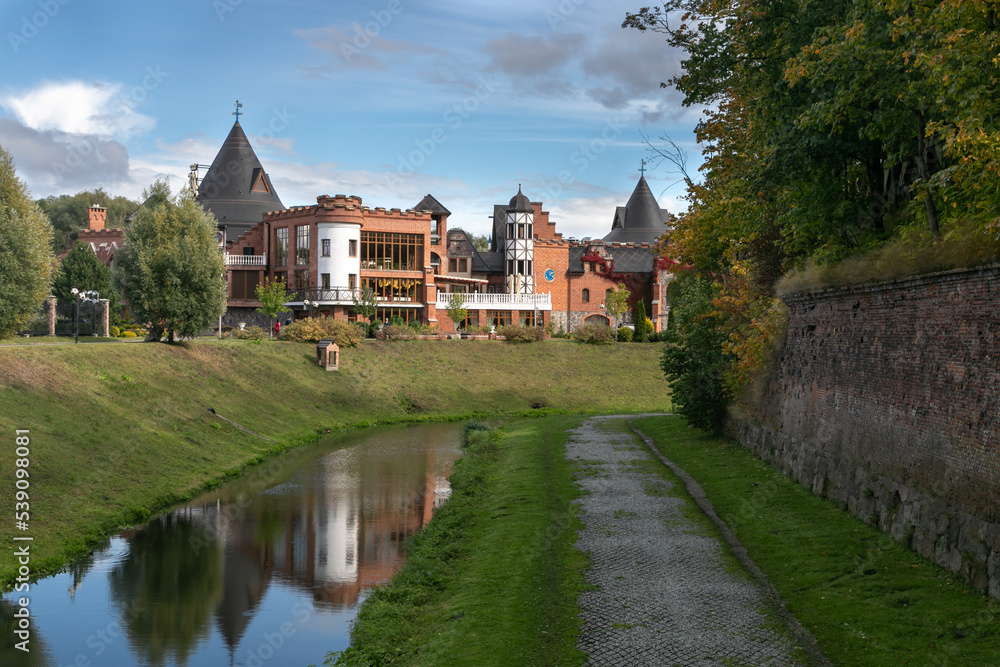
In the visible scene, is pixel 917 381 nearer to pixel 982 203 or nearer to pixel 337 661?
pixel 982 203

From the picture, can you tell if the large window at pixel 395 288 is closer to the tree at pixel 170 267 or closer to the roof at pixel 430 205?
the roof at pixel 430 205

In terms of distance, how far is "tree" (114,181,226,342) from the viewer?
38.0 meters

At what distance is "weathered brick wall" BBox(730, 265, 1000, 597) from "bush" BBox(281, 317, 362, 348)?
3560 cm

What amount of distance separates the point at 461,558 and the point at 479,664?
6.21 meters

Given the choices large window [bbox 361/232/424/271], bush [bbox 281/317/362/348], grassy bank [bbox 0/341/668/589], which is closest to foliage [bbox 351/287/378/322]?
large window [bbox 361/232/424/271]

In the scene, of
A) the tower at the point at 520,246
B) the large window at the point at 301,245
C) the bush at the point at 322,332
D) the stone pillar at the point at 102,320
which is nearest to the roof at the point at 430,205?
the tower at the point at 520,246

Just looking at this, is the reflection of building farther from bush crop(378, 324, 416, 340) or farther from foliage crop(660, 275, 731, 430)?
foliage crop(660, 275, 731, 430)

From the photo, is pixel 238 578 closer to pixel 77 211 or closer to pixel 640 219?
pixel 640 219

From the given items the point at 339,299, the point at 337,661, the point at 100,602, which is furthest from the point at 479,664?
the point at 339,299

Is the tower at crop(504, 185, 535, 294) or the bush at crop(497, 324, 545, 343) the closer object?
the bush at crop(497, 324, 545, 343)

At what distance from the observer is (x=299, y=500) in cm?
2414

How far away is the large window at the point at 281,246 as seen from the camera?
65.1 metres

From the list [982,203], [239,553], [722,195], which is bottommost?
[239,553]

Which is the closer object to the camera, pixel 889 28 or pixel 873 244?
pixel 889 28
